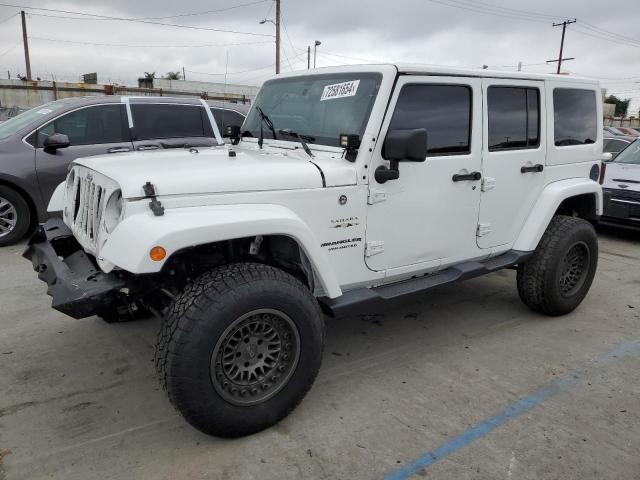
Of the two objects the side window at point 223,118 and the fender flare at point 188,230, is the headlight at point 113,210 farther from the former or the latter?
the side window at point 223,118

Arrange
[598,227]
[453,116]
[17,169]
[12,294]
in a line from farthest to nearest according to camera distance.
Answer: [598,227]
[17,169]
[12,294]
[453,116]

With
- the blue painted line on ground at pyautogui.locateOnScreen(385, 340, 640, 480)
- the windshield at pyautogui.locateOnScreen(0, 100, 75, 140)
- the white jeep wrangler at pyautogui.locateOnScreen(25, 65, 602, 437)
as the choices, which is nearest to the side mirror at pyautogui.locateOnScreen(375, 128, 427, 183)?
the white jeep wrangler at pyautogui.locateOnScreen(25, 65, 602, 437)

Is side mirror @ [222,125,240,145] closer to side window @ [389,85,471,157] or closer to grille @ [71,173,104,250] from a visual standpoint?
grille @ [71,173,104,250]

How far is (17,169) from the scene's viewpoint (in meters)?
5.96

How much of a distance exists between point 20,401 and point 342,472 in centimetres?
197

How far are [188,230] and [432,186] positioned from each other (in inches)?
67.7

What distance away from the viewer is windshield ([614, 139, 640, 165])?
314 inches

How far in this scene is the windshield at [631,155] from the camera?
7986 mm

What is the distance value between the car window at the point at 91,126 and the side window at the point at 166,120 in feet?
0.65

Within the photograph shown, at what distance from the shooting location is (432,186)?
3.33 meters

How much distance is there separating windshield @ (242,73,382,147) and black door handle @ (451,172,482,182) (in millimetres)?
824

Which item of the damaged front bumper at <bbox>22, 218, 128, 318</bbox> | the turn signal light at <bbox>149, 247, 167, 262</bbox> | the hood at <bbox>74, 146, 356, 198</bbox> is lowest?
the damaged front bumper at <bbox>22, 218, 128, 318</bbox>

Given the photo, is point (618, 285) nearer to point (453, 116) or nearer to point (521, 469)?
point (453, 116)

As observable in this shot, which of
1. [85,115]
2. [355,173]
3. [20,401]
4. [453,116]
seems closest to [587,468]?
[355,173]
